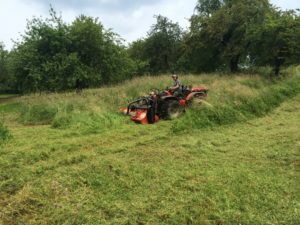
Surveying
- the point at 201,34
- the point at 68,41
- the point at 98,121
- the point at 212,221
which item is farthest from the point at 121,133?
the point at 201,34

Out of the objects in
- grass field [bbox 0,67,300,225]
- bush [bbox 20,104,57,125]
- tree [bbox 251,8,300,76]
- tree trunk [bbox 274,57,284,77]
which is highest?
tree [bbox 251,8,300,76]

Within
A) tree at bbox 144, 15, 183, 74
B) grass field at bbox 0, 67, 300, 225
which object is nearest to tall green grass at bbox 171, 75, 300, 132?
grass field at bbox 0, 67, 300, 225

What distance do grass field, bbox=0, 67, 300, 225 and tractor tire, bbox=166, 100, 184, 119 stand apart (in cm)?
38

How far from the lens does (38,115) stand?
9047 mm

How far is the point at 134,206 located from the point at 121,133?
126 inches

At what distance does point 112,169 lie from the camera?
439 cm

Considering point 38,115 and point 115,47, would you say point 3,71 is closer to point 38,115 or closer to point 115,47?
point 115,47

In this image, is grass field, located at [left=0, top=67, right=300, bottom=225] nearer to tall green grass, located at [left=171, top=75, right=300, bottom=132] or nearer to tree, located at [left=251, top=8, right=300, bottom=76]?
tall green grass, located at [left=171, top=75, right=300, bottom=132]

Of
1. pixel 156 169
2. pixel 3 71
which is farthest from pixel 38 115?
pixel 3 71

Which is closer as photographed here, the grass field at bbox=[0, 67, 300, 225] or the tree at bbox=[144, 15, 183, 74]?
the grass field at bbox=[0, 67, 300, 225]

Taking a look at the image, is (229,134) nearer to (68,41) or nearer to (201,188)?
(201,188)

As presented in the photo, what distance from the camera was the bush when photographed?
868 centimetres

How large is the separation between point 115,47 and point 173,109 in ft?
26.9

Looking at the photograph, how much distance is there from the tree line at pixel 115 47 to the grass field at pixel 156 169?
5.21 meters
